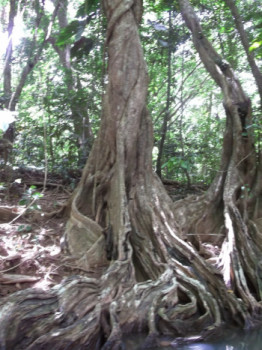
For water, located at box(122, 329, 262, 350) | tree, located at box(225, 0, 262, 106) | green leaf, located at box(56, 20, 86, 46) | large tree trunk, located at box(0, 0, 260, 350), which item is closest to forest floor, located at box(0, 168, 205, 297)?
large tree trunk, located at box(0, 0, 260, 350)

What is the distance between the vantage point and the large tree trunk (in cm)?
315

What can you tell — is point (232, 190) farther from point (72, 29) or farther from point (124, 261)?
point (72, 29)

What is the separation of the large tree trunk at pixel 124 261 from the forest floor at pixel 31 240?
0.27 meters

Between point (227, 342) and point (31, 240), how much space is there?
2542 mm

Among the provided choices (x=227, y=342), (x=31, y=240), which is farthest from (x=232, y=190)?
(x=31, y=240)

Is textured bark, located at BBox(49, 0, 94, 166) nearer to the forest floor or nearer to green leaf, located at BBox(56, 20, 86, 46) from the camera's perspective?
green leaf, located at BBox(56, 20, 86, 46)

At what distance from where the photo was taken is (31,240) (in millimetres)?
4805

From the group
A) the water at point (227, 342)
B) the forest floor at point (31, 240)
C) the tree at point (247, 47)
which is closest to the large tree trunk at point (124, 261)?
the water at point (227, 342)

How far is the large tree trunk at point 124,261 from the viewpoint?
3154mm

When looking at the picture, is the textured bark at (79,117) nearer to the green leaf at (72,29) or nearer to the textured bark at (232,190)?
the green leaf at (72,29)

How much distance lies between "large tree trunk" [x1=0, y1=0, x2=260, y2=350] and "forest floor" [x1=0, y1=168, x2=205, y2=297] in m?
0.27

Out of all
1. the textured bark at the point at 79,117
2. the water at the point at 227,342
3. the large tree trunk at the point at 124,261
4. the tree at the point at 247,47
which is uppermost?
the tree at the point at 247,47

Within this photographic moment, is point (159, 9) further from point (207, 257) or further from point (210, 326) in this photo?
point (210, 326)

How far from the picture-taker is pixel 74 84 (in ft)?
27.0
